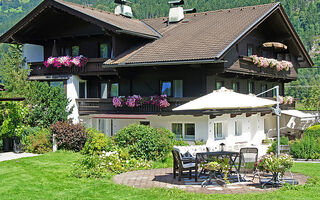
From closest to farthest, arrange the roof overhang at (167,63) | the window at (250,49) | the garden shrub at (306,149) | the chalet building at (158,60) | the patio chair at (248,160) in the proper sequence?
the patio chair at (248,160), the garden shrub at (306,149), the roof overhang at (167,63), the chalet building at (158,60), the window at (250,49)

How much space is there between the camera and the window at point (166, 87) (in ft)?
88.3

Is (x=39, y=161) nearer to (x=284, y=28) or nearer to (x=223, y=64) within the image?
(x=223, y=64)

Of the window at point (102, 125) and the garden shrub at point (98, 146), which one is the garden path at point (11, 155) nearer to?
the garden shrub at point (98, 146)

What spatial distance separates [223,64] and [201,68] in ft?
4.57

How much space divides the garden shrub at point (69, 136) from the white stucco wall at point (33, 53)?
9.63 m

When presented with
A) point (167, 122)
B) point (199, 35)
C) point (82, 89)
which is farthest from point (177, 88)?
point (82, 89)

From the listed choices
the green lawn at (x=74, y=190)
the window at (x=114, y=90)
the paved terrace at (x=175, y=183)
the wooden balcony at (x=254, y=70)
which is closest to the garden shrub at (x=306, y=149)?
the wooden balcony at (x=254, y=70)

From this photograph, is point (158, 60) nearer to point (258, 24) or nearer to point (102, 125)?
point (102, 125)

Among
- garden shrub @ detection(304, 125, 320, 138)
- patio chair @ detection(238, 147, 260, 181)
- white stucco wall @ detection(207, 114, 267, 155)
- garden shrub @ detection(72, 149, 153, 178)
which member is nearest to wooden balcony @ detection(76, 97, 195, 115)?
white stucco wall @ detection(207, 114, 267, 155)

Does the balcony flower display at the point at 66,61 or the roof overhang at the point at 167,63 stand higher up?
the balcony flower display at the point at 66,61

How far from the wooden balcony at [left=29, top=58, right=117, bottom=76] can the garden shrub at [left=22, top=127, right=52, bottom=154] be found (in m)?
5.48

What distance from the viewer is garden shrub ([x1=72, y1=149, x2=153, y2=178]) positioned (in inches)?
597

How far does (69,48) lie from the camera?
30.8 meters

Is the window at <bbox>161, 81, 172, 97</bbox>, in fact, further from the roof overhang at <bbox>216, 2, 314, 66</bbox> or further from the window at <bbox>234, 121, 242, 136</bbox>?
the window at <bbox>234, 121, 242, 136</bbox>
